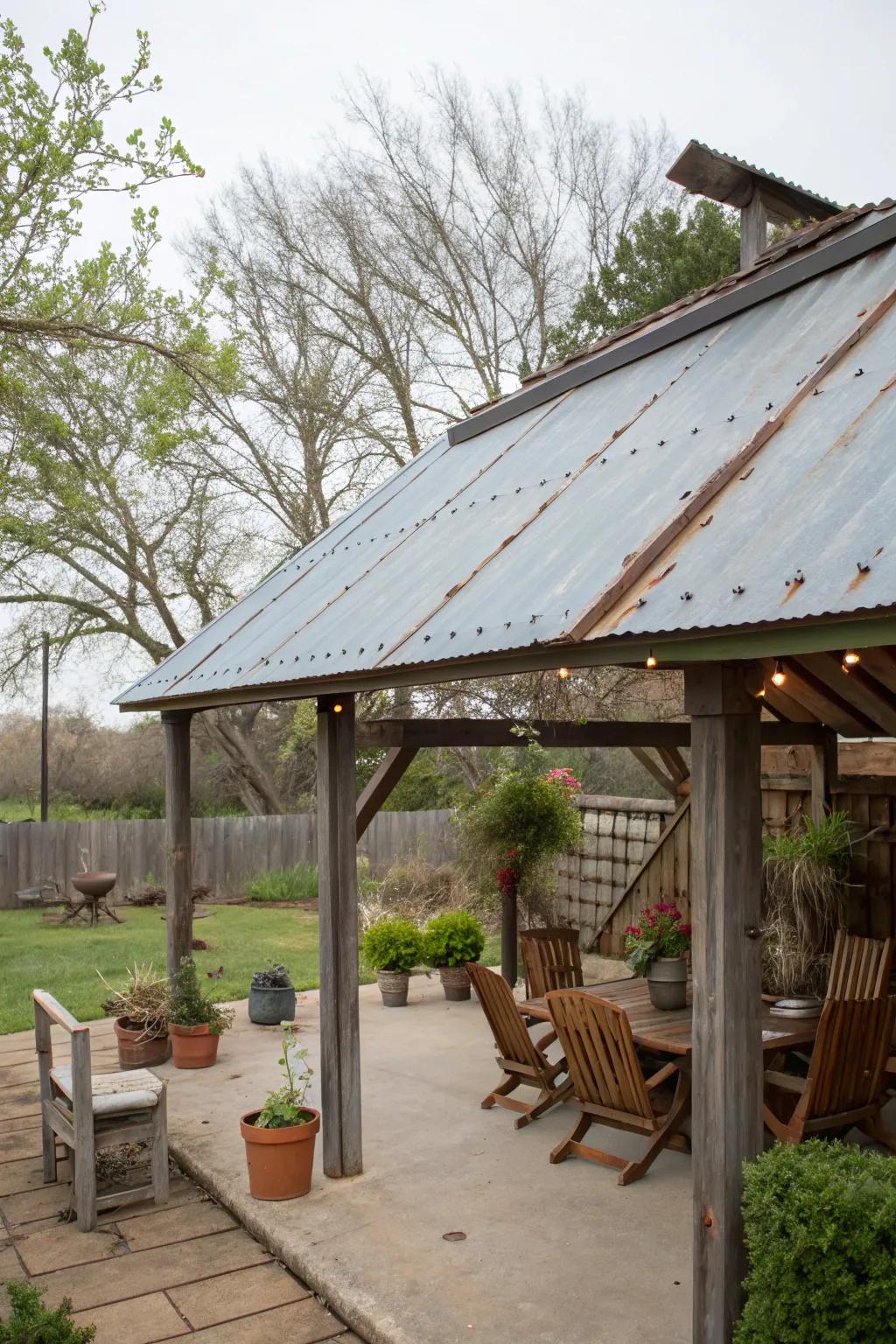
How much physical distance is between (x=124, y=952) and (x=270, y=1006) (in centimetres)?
460

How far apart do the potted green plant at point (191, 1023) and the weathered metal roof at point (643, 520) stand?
6.62 ft

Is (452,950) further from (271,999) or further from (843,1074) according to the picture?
(843,1074)

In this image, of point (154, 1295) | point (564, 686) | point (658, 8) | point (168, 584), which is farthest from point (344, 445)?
point (154, 1295)

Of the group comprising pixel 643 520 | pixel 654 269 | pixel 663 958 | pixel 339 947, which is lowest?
pixel 663 958

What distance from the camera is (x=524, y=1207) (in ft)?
15.9

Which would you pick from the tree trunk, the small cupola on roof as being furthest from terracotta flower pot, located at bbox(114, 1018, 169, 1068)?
the tree trunk

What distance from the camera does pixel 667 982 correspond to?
19.1ft

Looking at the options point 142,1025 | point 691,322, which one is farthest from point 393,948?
point 691,322

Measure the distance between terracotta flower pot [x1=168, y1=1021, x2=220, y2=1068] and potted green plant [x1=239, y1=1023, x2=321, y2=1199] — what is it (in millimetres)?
2168

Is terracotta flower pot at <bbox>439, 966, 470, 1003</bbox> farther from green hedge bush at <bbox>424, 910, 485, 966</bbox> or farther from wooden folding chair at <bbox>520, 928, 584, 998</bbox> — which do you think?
wooden folding chair at <bbox>520, 928, 584, 998</bbox>

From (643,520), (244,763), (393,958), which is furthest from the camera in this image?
(244,763)

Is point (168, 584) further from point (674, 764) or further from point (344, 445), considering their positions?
point (674, 764)

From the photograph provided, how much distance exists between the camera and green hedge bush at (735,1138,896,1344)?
110 inches

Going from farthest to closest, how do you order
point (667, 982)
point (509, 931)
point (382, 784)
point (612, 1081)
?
point (509, 931) < point (382, 784) < point (667, 982) < point (612, 1081)
